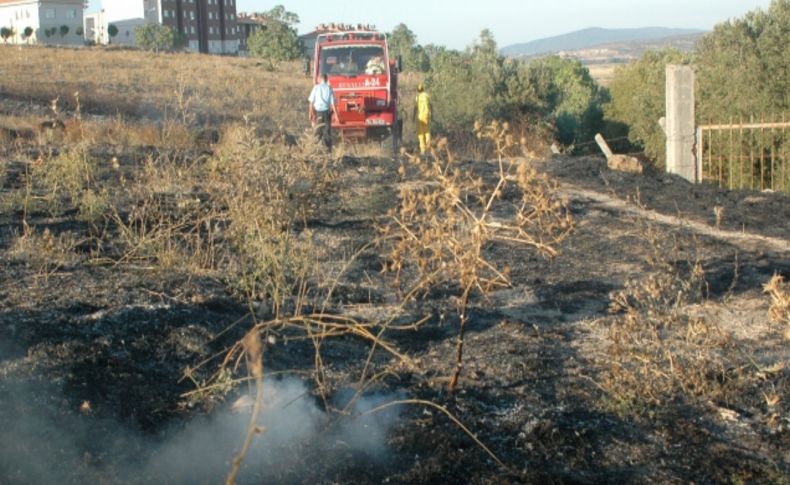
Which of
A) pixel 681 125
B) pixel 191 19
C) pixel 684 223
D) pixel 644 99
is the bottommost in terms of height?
pixel 684 223

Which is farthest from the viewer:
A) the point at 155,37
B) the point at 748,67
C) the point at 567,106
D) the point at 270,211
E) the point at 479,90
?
the point at 155,37

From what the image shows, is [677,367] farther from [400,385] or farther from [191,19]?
[191,19]

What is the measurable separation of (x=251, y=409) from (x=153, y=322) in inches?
51.8

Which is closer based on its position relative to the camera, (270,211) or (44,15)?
(270,211)

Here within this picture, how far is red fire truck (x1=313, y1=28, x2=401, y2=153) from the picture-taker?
72.6 ft

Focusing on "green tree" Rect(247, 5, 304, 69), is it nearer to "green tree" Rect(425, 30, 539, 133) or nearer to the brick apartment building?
the brick apartment building

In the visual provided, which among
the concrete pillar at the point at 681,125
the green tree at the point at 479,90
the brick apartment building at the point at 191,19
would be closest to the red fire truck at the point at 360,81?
the green tree at the point at 479,90

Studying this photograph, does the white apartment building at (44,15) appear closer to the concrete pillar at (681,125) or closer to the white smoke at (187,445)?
the concrete pillar at (681,125)

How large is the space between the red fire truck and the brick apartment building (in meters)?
79.8

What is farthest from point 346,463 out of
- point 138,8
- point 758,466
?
point 138,8

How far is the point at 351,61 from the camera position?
22.5m

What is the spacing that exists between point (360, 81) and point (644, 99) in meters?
7.75

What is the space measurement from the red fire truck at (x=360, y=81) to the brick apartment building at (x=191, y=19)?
7984 centimetres

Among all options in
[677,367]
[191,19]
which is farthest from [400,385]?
[191,19]
